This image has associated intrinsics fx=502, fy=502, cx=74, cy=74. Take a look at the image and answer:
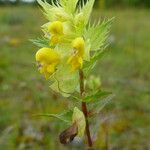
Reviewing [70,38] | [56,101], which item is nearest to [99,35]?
[70,38]

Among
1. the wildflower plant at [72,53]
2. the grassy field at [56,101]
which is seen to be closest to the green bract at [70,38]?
the wildflower plant at [72,53]

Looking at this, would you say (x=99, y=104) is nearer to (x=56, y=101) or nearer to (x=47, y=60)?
(x=47, y=60)

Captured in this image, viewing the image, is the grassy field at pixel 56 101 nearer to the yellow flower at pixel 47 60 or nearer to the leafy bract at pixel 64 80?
the leafy bract at pixel 64 80

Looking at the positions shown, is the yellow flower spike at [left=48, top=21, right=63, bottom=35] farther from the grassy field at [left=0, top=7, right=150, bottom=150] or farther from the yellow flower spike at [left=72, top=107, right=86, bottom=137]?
the grassy field at [left=0, top=7, right=150, bottom=150]

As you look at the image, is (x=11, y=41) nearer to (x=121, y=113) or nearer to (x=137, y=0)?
(x=121, y=113)

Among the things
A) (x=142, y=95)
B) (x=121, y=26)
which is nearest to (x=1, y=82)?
(x=142, y=95)

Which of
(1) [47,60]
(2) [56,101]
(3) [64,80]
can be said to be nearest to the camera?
(1) [47,60]
